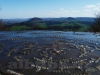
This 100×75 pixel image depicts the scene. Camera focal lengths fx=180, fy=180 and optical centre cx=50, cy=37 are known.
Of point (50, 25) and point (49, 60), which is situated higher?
point (49, 60)

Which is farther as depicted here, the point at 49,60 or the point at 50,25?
the point at 50,25

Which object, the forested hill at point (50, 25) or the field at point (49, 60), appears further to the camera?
the forested hill at point (50, 25)

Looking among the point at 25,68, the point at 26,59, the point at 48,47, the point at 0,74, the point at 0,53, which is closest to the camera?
the point at 0,74

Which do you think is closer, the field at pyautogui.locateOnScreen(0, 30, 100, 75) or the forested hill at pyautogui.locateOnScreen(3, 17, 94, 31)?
the field at pyautogui.locateOnScreen(0, 30, 100, 75)

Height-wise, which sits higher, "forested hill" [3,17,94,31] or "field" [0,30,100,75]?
"field" [0,30,100,75]

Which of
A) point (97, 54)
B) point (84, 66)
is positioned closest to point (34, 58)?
point (84, 66)

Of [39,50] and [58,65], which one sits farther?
[39,50]

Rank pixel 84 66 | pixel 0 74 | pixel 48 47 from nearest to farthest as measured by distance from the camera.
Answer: pixel 0 74
pixel 84 66
pixel 48 47

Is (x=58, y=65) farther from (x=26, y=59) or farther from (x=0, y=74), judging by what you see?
(x=0, y=74)

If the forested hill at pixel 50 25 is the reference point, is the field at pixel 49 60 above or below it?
above

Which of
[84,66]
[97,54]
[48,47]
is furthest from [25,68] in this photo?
[97,54]
